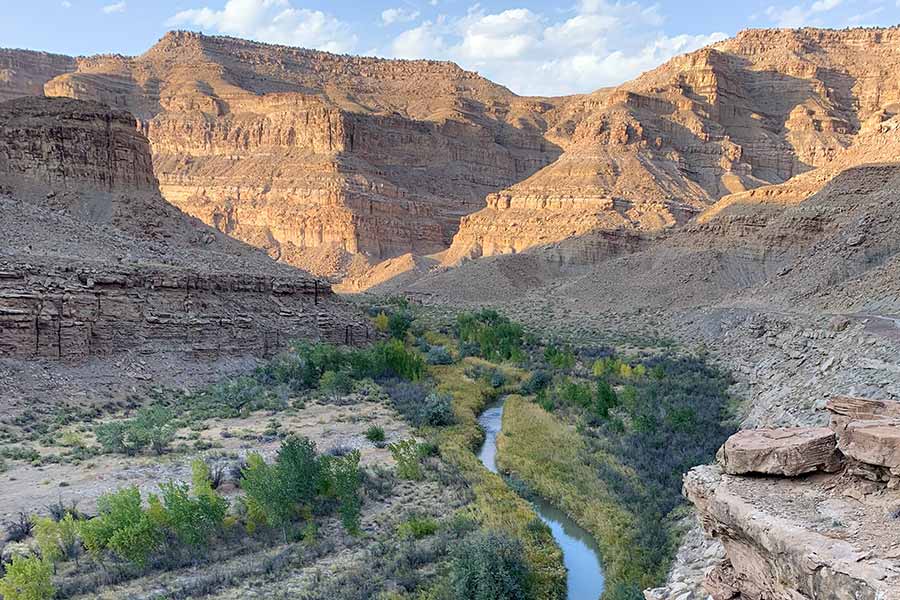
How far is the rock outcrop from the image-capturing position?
5.48 m

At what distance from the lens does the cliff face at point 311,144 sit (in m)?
91.5

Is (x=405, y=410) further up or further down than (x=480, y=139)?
further down

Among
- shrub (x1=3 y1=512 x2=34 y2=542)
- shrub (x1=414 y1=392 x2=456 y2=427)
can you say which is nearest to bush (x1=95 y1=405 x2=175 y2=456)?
shrub (x1=3 y1=512 x2=34 y2=542)

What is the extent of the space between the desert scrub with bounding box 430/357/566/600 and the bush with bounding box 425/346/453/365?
21.0 ft

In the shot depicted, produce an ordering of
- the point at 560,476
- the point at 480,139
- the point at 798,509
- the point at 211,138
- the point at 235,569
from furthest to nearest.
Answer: the point at 480,139 → the point at 211,138 → the point at 560,476 → the point at 235,569 → the point at 798,509

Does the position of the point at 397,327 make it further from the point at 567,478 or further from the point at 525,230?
the point at 525,230

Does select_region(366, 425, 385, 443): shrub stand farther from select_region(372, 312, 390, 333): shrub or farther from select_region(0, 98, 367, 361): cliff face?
select_region(372, 312, 390, 333): shrub

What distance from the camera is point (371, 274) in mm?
82000

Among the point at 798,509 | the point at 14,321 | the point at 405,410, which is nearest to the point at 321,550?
the point at 798,509

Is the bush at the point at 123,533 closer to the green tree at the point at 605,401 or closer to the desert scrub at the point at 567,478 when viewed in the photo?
the desert scrub at the point at 567,478

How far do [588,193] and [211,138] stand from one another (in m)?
57.2

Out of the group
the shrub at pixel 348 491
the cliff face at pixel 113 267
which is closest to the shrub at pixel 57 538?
the shrub at pixel 348 491

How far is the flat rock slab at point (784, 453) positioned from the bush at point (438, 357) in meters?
25.2

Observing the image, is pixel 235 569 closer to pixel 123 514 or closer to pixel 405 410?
pixel 123 514
